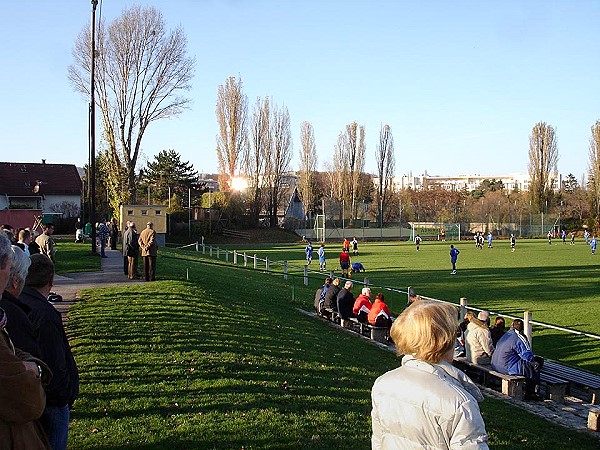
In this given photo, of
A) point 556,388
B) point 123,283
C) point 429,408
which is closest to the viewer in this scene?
point 429,408

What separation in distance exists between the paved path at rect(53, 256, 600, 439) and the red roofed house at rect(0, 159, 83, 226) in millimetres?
36471

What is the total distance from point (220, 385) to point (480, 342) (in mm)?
5709

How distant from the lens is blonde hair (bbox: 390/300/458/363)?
118 inches

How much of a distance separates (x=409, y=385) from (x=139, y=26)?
135 feet

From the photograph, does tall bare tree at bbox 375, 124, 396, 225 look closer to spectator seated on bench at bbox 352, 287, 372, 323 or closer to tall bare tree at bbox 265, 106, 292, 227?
tall bare tree at bbox 265, 106, 292, 227

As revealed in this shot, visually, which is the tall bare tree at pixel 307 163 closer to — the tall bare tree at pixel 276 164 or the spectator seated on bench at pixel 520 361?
the tall bare tree at pixel 276 164

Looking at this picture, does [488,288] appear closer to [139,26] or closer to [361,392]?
[361,392]

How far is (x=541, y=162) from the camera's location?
9088cm

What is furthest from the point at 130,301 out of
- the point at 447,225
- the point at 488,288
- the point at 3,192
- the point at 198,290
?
the point at 447,225

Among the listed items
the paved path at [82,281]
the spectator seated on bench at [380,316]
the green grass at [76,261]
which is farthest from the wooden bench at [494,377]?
the green grass at [76,261]

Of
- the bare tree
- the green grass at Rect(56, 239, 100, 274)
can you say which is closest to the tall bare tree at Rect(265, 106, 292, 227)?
the bare tree

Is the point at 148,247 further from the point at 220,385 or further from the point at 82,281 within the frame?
the point at 220,385

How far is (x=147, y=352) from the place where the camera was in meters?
8.99

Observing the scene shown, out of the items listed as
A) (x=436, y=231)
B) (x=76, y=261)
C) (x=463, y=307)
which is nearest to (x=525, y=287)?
(x=463, y=307)
